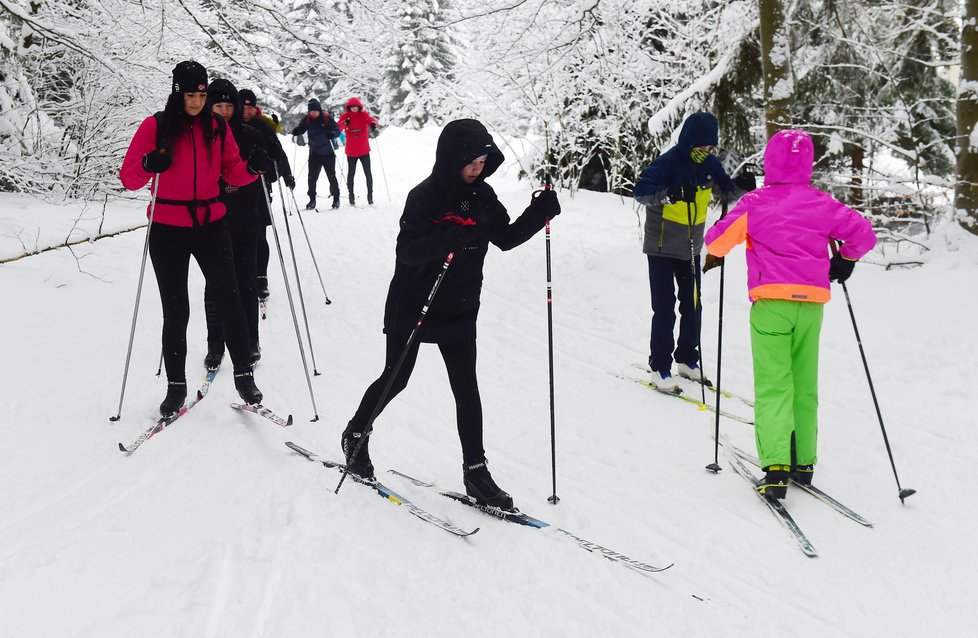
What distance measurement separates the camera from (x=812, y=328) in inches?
156

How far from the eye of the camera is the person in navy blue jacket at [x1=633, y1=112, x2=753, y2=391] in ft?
17.7

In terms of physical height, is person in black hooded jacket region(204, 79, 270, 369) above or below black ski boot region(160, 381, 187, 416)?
above

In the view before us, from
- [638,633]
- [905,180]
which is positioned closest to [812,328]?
[638,633]

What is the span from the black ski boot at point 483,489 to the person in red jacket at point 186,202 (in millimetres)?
1843

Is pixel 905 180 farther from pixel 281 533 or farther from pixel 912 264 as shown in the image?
pixel 281 533

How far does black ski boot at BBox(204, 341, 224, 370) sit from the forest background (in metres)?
3.08

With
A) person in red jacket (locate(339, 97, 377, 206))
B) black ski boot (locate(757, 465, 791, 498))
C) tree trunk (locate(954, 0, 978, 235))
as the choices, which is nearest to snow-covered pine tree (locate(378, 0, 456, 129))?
person in red jacket (locate(339, 97, 377, 206))

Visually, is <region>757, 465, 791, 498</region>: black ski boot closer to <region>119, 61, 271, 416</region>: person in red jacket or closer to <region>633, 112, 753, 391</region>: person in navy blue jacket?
<region>633, 112, 753, 391</region>: person in navy blue jacket

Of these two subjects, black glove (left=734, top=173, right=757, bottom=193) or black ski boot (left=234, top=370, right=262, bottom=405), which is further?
black glove (left=734, top=173, right=757, bottom=193)

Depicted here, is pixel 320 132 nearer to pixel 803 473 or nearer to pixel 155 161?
pixel 155 161

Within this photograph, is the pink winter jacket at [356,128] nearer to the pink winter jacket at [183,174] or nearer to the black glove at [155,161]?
the pink winter jacket at [183,174]

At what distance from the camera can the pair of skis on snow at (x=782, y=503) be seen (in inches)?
138

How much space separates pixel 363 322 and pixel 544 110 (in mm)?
10315

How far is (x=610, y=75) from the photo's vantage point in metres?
13.8
